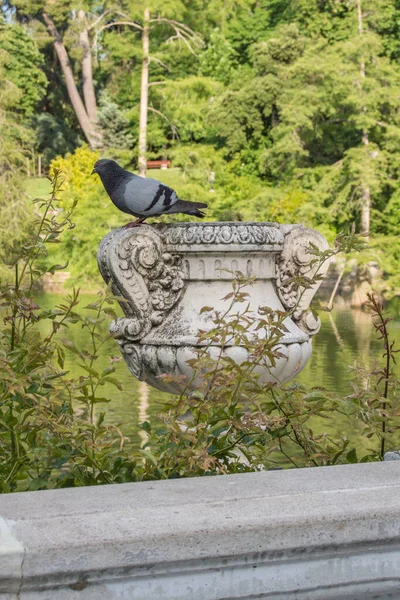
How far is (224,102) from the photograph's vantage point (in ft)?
105

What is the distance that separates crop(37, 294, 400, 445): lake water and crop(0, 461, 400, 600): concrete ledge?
4350 mm

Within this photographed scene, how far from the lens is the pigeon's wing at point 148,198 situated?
3.94m

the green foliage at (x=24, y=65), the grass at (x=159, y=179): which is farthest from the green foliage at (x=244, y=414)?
the green foliage at (x=24, y=65)

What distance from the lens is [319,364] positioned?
45.5 ft

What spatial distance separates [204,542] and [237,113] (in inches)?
1250

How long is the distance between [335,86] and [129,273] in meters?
25.3

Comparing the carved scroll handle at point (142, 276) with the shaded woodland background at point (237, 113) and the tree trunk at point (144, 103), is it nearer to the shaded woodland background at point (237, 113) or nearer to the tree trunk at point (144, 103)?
the shaded woodland background at point (237, 113)

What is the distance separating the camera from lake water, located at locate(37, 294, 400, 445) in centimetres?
1032

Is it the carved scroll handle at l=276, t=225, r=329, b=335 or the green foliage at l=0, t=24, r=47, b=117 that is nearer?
the carved scroll handle at l=276, t=225, r=329, b=335

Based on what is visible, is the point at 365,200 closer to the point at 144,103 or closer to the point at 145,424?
the point at 144,103

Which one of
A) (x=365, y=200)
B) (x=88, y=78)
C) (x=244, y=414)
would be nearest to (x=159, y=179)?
(x=88, y=78)

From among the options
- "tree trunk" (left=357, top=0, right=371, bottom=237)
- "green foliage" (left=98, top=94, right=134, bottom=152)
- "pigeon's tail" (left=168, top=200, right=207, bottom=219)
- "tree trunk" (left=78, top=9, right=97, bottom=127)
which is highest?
"tree trunk" (left=78, top=9, right=97, bottom=127)

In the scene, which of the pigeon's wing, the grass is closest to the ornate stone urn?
the pigeon's wing

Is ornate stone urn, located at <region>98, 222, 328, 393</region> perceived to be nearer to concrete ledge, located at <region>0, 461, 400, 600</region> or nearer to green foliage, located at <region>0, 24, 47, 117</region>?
concrete ledge, located at <region>0, 461, 400, 600</region>
